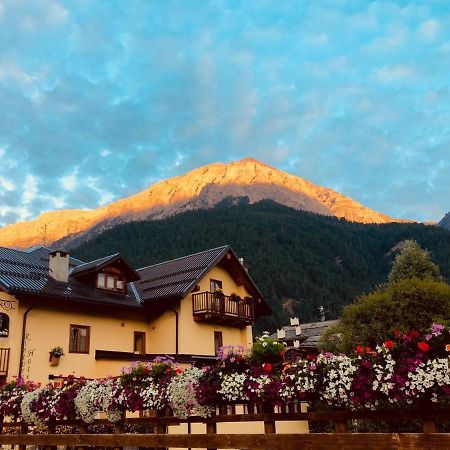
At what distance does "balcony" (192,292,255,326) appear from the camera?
A: 26.8m

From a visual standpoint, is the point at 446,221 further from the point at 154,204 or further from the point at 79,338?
the point at 79,338

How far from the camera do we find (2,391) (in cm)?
1407

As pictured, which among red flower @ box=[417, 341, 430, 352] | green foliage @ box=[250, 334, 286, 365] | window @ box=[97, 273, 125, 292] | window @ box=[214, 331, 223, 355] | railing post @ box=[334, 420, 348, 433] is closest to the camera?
red flower @ box=[417, 341, 430, 352]

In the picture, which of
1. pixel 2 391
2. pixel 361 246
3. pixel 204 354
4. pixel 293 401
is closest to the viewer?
pixel 293 401

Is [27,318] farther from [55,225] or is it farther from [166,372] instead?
[55,225]

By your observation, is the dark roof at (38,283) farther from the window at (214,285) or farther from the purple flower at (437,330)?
the purple flower at (437,330)

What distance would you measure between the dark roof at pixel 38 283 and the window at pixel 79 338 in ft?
4.72

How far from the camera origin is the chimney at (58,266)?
24.3 meters

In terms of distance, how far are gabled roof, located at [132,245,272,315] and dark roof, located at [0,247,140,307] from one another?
63.8 inches

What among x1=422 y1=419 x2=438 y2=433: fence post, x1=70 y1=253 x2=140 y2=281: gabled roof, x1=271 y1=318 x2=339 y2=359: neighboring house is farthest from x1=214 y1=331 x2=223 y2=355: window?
x1=422 y1=419 x2=438 y2=433: fence post

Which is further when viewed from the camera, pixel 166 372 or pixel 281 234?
pixel 281 234

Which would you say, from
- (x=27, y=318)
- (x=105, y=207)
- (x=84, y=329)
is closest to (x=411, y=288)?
(x=84, y=329)

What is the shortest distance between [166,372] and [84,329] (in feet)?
47.6

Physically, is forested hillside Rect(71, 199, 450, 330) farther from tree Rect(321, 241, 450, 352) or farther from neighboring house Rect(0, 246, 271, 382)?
tree Rect(321, 241, 450, 352)
